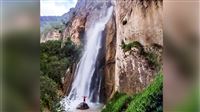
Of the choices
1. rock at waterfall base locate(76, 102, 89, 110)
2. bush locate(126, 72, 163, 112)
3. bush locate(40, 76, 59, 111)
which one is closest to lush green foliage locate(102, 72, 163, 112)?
bush locate(126, 72, 163, 112)

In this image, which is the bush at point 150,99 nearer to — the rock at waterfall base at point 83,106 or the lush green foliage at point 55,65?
the rock at waterfall base at point 83,106

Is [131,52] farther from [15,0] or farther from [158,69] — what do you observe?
[15,0]

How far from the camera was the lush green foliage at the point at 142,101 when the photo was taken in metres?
2.05

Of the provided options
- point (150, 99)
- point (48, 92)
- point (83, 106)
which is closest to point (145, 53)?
point (150, 99)

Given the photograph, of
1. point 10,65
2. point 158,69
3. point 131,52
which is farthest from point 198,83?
point 10,65

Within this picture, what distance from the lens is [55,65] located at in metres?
2.15

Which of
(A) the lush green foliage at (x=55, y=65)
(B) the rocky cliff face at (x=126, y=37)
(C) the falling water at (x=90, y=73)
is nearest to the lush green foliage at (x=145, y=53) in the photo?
(B) the rocky cliff face at (x=126, y=37)

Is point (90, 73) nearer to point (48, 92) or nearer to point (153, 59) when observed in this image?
point (48, 92)

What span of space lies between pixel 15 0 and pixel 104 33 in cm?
57

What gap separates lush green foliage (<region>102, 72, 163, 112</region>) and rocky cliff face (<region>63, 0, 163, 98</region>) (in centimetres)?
4

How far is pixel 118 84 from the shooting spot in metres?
2.12

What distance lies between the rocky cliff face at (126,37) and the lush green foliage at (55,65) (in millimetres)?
71

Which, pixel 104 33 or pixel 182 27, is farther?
pixel 104 33

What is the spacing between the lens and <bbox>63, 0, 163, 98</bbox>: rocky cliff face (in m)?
2.09
